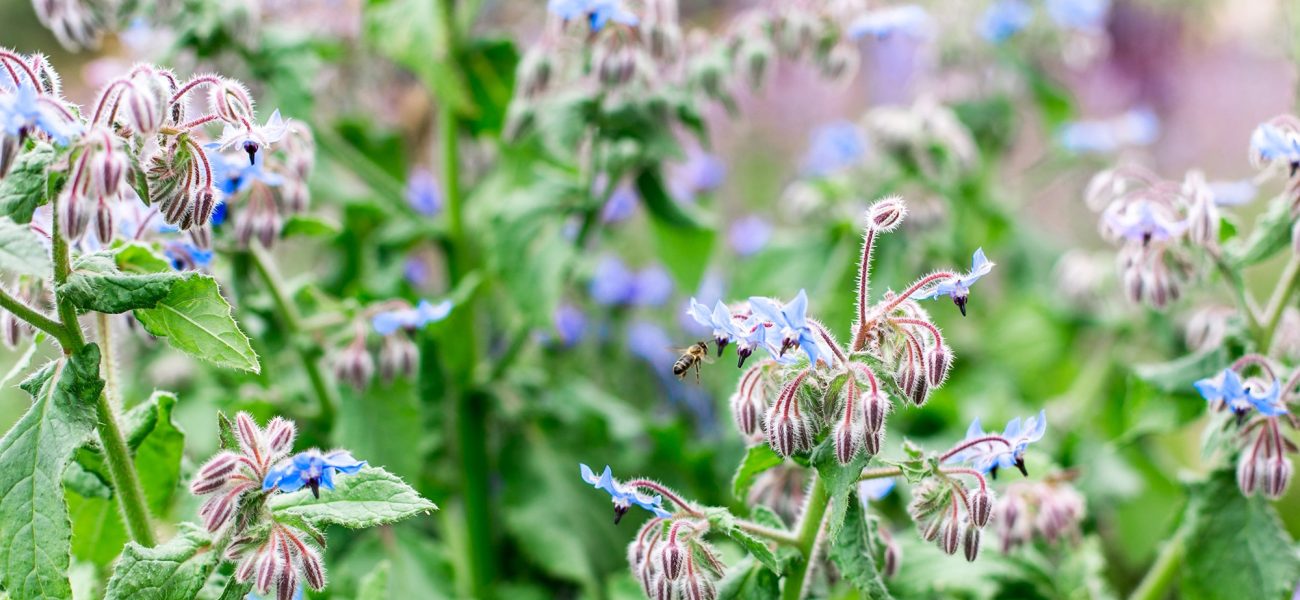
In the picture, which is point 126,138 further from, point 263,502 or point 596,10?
point 596,10

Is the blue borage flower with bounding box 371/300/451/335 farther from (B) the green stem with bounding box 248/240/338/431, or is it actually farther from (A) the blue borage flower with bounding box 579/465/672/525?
(A) the blue borage flower with bounding box 579/465/672/525

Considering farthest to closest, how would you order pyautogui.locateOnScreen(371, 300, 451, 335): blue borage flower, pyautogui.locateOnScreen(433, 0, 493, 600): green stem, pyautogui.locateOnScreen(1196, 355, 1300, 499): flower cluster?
1. pyautogui.locateOnScreen(433, 0, 493, 600): green stem
2. pyautogui.locateOnScreen(371, 300, 451, 335): blue borage flower
3. pyautogui.locateOnScreen(1196, 355, 1300, 499): flower cluster

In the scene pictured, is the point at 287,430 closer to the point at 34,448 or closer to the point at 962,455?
the point at 34,448

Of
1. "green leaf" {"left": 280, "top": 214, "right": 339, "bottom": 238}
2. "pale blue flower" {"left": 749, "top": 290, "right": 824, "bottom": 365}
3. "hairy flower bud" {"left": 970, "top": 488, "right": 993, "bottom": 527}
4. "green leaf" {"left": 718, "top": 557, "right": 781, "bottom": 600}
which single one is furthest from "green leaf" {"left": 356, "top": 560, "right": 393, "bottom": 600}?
"hairy flower bud" {"left": 970, "top": 488, "right": 993, "bottom": 527}

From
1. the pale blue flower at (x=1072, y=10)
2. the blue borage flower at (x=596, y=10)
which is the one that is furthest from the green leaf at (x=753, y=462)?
the pale blue flower at (x=1072, y=10)

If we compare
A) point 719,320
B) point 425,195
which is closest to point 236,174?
point 719,320

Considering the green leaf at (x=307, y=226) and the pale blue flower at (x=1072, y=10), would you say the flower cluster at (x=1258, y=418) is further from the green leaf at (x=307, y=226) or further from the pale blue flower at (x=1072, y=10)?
the pale blue flower at (x=1072, y=10)
